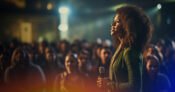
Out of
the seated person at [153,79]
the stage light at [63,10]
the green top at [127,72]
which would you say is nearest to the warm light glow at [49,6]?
the stage light at [63,10]

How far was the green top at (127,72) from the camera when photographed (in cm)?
203

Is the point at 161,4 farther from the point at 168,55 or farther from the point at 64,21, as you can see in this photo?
the point at 64,21

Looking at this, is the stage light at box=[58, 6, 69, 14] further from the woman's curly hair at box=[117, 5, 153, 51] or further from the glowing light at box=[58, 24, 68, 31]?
the woman's curly hair at box=[117, 5, 153, 51]

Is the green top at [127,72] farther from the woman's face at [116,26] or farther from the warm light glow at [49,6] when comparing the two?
the warm light glow at [49,6]

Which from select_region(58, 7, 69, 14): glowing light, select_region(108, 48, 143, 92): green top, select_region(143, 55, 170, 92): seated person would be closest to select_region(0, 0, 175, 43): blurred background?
select_region(58, 7, 69, 14): glowing light

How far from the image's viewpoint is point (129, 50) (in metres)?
2.14

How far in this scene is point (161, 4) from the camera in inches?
162

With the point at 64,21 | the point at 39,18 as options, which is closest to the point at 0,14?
the point at 39,18

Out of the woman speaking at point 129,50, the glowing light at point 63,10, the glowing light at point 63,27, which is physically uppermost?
the glowing light at point 63,10

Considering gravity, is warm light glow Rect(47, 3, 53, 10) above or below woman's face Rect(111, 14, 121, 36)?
above

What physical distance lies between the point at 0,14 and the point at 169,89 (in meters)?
13.6

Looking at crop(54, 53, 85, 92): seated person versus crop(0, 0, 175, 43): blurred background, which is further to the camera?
crop(0, 0, 175, 43): blurred background

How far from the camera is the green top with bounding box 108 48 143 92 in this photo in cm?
203

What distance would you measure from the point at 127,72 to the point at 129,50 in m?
0.22
